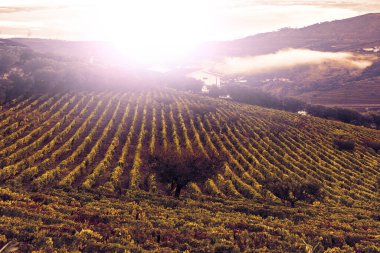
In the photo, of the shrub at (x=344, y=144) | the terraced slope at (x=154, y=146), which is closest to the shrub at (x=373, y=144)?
the terraced slope at (x=154, y=146)

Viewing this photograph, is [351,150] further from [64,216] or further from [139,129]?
[64,216]

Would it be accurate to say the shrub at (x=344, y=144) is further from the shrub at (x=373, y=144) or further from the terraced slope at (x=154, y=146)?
the shrub at (x=373, y=144)

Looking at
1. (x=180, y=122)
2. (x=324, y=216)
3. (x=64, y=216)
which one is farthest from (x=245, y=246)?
(x=180, y=122)

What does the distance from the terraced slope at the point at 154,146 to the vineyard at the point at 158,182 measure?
0.91 feet

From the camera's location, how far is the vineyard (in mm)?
19547

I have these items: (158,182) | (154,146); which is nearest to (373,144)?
(154,146)

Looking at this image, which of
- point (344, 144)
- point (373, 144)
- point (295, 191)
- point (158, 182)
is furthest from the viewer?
point (373, 144)

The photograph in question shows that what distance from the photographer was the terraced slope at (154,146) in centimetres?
4347

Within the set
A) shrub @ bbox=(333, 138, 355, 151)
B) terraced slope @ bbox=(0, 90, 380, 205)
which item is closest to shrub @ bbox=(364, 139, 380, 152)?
terraced slope @ bbox=(0, 90, 380, 205)

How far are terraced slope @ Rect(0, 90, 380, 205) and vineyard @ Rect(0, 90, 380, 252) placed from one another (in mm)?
279

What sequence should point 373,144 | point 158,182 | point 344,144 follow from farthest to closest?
point 373,144, point 344,144, point 158,182

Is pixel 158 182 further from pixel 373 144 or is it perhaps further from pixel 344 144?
pixel 373 144

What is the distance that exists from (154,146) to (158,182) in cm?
1834

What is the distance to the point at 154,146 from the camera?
203ft
